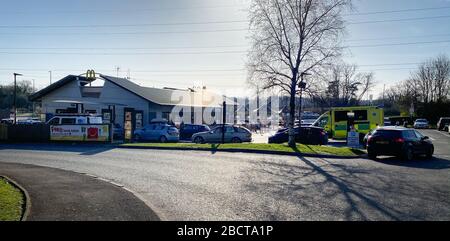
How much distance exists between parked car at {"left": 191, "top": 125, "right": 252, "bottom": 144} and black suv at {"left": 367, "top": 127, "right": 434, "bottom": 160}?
1131cm

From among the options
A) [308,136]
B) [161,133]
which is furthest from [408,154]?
[161,133]

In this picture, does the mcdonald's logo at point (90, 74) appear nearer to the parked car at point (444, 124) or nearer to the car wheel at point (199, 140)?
the car wheel at point (199, 140)

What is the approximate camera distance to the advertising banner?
1059 inches

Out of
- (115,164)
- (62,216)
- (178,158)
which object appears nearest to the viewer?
(62,216)

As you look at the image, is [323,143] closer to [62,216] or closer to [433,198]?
[433,198]

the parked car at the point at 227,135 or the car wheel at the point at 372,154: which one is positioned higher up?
the parked car at the point at 227,135

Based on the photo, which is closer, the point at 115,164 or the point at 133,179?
the point at 133,179

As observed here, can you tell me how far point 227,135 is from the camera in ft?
91.2

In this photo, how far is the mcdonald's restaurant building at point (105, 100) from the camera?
38875 mm

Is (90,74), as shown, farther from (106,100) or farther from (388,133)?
(388,133)

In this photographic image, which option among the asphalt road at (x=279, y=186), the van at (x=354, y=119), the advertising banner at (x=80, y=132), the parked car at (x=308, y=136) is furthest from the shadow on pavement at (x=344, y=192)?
the advertising banner at (x=80, y=132)
